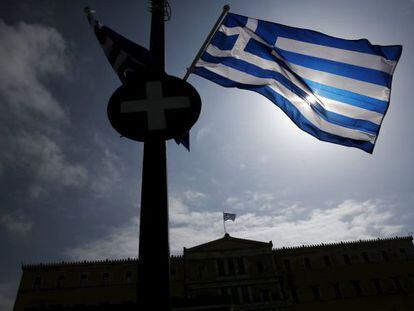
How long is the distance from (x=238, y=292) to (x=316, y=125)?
30.4 m

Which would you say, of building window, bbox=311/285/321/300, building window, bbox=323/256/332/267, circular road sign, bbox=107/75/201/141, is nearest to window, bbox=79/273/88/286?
building window, bbox=311/285/321/300

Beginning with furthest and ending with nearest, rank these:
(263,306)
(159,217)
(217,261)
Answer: (217,261) → (263,306) → (159,217)

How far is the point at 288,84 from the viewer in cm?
527

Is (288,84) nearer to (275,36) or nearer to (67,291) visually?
(275,36)

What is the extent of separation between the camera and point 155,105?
Result: 238 centimetres

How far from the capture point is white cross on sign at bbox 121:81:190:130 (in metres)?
2.33

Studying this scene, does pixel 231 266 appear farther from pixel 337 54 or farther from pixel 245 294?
pixel 337 54

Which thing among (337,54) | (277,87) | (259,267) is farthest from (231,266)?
(337,54)

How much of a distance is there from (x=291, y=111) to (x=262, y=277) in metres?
30.5

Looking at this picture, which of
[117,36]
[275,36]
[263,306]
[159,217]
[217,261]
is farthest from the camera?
[217,261]

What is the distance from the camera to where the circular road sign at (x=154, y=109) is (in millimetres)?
2322

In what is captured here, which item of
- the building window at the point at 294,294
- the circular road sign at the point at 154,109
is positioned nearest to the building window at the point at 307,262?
the building window at the point at 294,294

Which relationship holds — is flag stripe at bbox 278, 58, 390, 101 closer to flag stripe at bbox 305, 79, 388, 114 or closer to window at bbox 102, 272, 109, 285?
flag stripe at bbox 305, 79, 388, 114

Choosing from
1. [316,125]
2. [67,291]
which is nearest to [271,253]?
[67,291]
